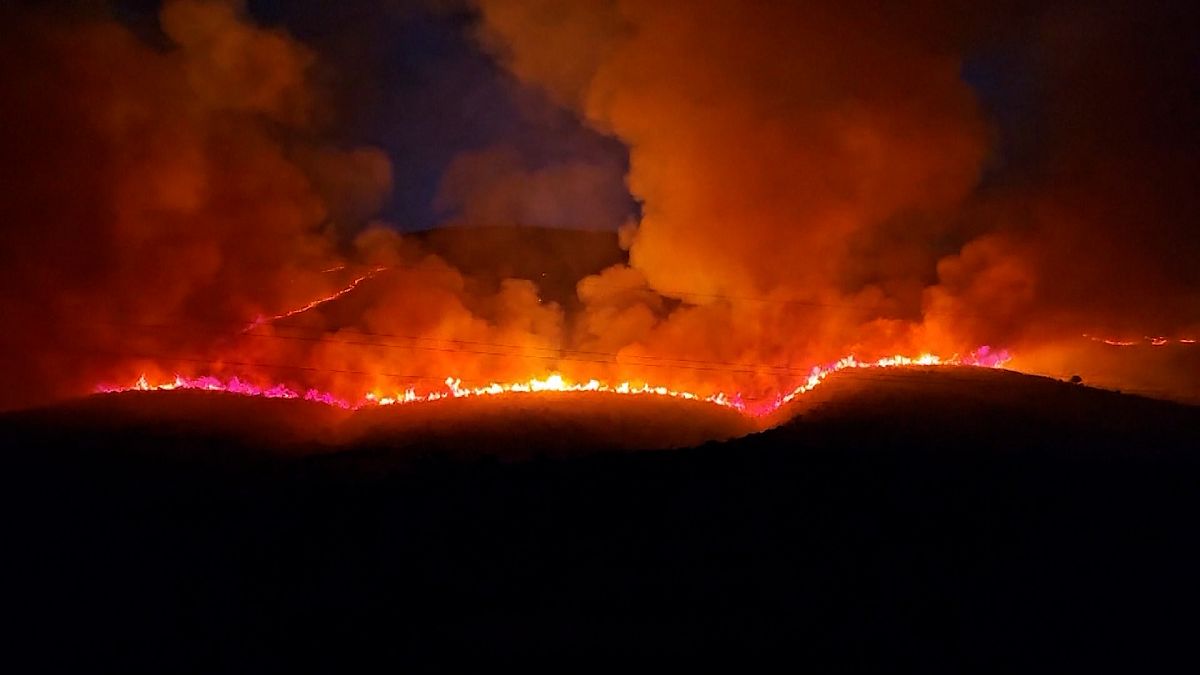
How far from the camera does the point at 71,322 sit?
17516mm

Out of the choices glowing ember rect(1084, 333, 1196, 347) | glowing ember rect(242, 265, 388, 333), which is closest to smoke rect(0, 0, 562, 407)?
glowing ember rect(242, 265, 388, 333)

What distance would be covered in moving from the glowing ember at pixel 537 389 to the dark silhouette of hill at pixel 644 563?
6.15m

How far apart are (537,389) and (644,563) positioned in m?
11.6

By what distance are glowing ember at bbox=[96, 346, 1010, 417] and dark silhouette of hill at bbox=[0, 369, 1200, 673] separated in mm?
6152

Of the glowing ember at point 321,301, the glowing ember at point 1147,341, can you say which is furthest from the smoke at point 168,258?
the glowing ember at point 1147,341

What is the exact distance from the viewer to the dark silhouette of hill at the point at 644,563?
5.55m

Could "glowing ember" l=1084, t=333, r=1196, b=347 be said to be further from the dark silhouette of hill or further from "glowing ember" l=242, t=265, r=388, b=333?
"glowing ember" l=242, t=265, r=388, b=333

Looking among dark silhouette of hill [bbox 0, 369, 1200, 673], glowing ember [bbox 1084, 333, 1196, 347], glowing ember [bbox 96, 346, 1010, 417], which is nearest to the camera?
dark silhouette of hill [bbox 0, 369, 1200, 673]

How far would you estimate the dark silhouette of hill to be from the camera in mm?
5547

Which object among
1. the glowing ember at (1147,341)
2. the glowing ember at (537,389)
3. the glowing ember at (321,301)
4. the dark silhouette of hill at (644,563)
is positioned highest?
the glowing ember at (321,301)

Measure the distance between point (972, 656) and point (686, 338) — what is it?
1603 cm

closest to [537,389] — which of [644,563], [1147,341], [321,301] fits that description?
[321,301]

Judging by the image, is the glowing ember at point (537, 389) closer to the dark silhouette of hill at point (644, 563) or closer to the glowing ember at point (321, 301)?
the glowing ember at point (321, 301)

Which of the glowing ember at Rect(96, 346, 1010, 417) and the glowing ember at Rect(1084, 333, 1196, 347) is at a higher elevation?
the glowing ember at Rect(1084, 333, 1196, 347)
